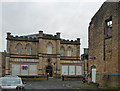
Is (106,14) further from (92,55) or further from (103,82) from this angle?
(103,82)

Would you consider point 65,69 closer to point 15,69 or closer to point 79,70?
point 79,70

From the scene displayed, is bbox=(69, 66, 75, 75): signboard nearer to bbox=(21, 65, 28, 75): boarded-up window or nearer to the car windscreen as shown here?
bbox=(21, 65, 28, 75): boarded-up window

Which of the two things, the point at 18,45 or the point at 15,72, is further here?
the point at 18,45

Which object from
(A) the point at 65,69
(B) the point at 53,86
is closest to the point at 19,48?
(A) the point at 65,69

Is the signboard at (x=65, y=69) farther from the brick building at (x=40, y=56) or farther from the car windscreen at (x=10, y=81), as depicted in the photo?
the car windscreen at (x=10, y=81)

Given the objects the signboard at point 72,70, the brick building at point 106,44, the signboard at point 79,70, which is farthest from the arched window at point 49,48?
the brick building at point 106,44

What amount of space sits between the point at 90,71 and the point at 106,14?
720 centimetres

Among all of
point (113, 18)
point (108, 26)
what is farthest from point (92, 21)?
point (113, 18)

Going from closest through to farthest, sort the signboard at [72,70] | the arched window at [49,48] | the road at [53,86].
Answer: the road at [53,86], the arched window at [49,48], the signboard at [72,70]

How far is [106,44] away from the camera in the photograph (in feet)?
59.6

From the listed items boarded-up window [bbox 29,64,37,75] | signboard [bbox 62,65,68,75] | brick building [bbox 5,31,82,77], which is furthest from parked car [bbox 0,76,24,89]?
signboard [bbox 62,65,68,75]

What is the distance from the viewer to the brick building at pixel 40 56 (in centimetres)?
4138

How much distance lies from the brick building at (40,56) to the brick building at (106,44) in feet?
71.5

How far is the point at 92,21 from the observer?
71.9 ft
